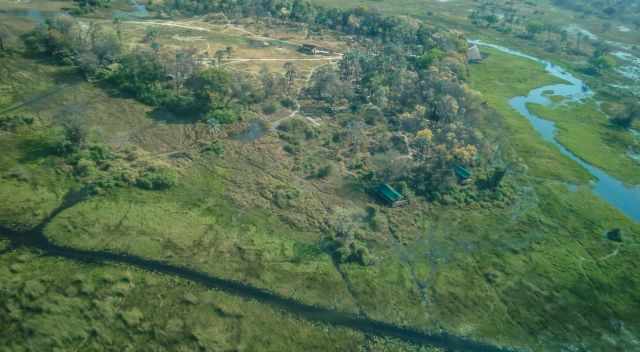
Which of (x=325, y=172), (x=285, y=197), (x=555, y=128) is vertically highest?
(x=555, y=128)

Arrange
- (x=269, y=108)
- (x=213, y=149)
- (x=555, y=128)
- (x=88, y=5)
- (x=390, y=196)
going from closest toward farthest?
(x=390, y=196) < (x=213, y=149) < (x=269, y=108) < (x=555, y=128) < (x=88, y=5)

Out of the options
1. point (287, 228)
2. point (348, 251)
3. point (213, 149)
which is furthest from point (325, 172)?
point (213, 149)

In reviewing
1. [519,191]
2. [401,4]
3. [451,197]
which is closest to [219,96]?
[451,197]

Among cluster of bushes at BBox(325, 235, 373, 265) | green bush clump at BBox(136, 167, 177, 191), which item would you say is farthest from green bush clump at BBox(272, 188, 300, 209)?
green bush clump at BBox(136, 167, 177, 191)

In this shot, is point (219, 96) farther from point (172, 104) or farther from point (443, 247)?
point (443, 247)

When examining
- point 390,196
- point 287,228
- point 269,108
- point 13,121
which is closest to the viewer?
point 287,228

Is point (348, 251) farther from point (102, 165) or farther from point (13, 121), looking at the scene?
point (13, 121)

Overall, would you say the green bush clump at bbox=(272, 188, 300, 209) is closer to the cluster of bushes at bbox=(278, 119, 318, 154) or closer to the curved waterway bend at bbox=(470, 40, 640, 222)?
the cluster of bushes at bbox=(278, 119, 318, 154)
